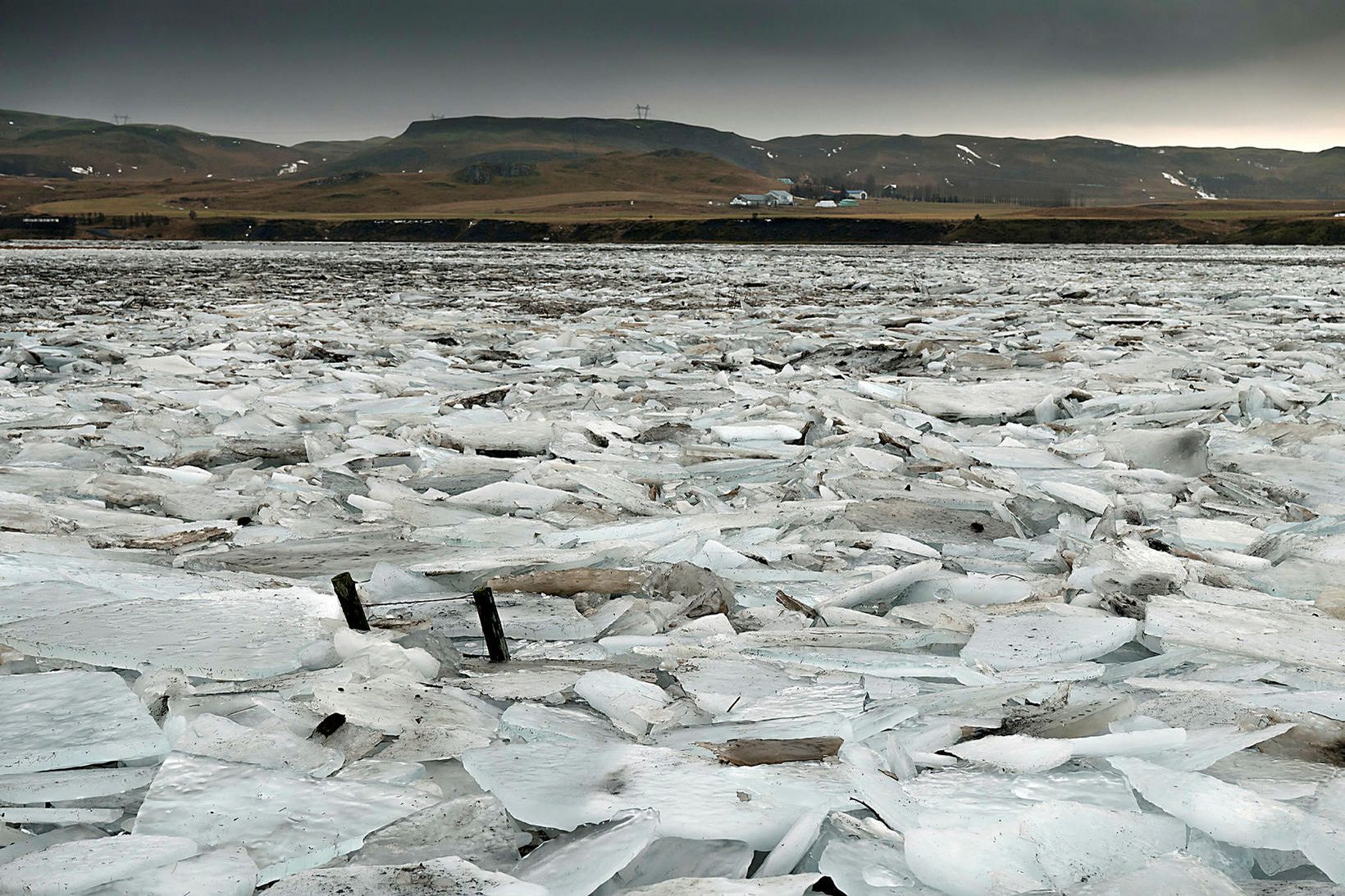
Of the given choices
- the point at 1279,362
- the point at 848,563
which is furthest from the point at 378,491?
the point at 1279,362

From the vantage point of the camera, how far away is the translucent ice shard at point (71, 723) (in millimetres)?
1159

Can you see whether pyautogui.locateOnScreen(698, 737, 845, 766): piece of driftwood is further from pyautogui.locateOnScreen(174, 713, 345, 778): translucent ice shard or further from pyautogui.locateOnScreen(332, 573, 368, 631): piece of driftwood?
pyautogui.locateOnScreen(332, 573, 368, 631): piece of driftwood

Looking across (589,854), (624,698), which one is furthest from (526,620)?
(589,854)

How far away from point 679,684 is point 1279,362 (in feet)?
14.4

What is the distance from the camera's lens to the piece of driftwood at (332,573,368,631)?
149 centimetres

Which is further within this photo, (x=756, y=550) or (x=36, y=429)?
(x=36, y=429)

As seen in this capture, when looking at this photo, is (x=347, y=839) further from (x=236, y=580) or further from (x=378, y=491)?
(x=378, y=491)

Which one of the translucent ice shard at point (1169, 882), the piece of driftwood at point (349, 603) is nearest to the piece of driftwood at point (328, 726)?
the piece of driftwood at point (349, 603)

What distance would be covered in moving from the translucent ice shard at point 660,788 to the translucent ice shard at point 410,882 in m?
0.11

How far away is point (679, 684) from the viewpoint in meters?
1.40

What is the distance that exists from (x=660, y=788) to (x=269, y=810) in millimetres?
408

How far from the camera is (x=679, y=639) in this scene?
157 centimetres

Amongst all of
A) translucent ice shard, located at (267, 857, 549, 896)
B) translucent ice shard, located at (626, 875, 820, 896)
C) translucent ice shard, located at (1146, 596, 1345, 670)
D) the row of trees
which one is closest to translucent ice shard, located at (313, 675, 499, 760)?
translucent ice shard, located at (267, 857, 549, 896)

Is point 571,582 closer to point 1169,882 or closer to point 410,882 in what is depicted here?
point 410,882
